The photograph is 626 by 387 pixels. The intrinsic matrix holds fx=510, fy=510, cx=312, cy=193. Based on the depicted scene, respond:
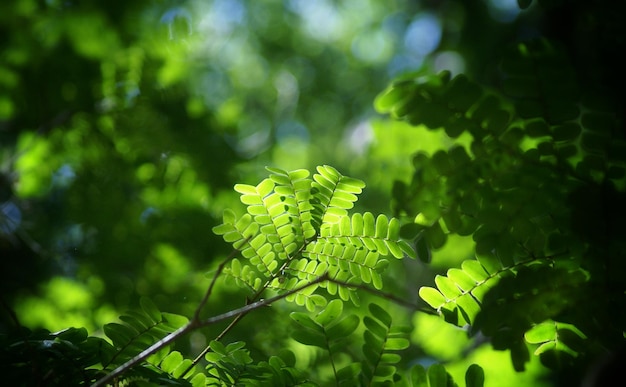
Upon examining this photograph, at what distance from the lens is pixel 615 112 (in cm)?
111

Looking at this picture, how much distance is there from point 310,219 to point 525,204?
0.47m

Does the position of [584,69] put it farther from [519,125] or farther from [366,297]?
[366,297]

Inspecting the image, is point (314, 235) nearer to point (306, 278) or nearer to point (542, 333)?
point (306, 278)

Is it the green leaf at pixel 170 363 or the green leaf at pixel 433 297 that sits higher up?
the green leaf at pixel 433 297

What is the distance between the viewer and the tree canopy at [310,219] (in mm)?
944

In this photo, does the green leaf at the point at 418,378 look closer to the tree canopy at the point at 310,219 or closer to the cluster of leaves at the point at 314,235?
the tree canopy at the point at 310,219

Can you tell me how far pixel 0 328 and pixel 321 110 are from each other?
3947mm

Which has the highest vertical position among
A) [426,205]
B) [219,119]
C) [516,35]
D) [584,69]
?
[516,35]

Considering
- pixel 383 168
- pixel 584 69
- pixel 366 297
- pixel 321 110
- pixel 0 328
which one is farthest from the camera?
pixel 321 110

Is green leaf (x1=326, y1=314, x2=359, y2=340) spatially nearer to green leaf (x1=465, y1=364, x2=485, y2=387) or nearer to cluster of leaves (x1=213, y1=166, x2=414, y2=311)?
cluster of leaves (x1=213, y1=166, x2=414, y2=311)

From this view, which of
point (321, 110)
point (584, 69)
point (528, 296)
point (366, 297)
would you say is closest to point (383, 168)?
point (366, 297)

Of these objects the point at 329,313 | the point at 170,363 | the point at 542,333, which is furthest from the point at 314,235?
the point at 542,333

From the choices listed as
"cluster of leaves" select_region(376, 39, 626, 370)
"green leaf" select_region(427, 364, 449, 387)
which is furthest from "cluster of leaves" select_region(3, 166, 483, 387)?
"cluster of leaves" select_region(376, 39, 626, 370)

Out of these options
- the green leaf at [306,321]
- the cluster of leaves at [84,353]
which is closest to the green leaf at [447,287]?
the green leaf at [306,321]
